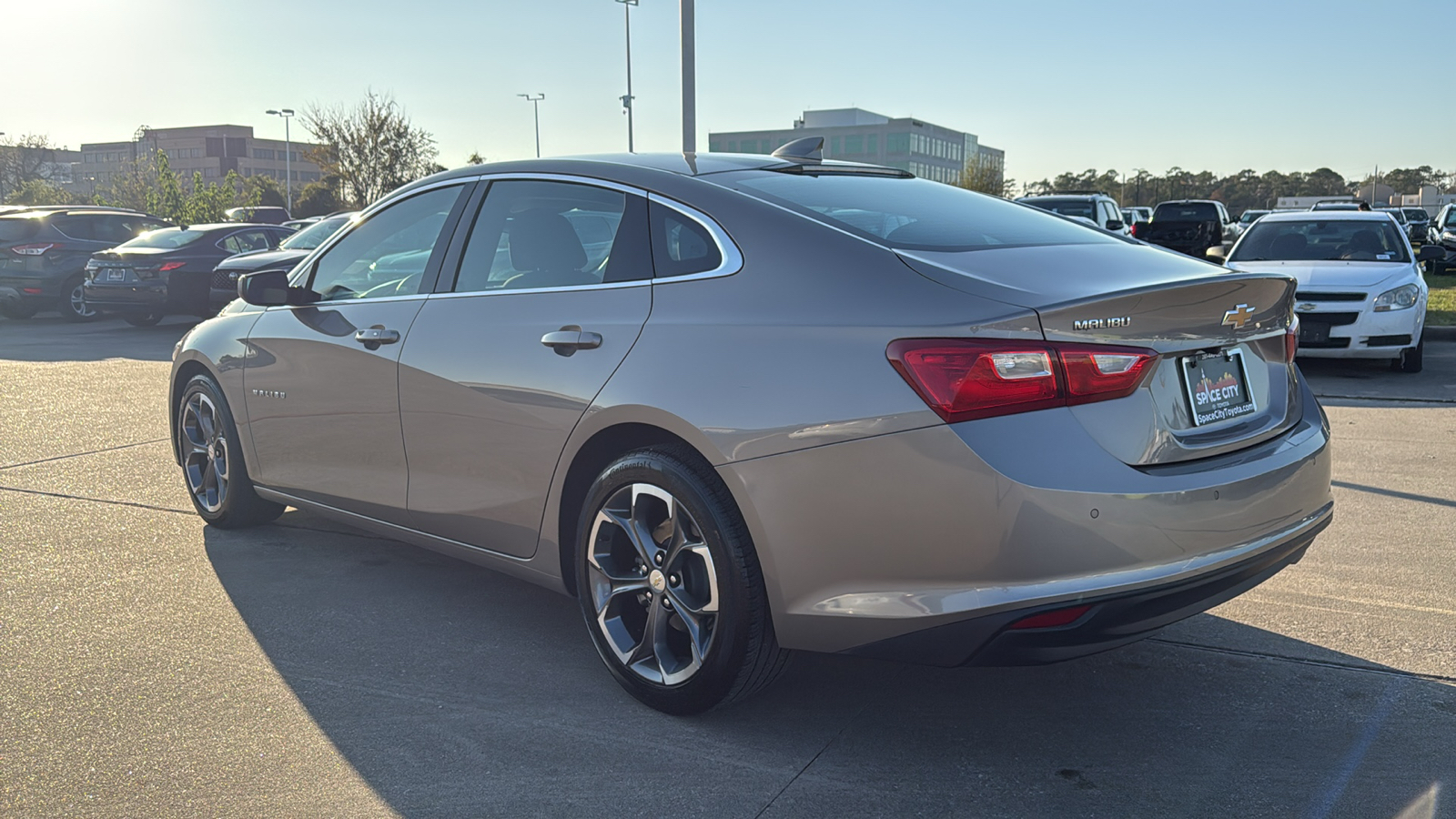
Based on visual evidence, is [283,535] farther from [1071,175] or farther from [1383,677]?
[1071,175]

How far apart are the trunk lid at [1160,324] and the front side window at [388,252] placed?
2.05 metres

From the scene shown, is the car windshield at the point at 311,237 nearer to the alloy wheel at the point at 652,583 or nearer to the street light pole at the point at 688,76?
the street light pole at the point at 688,76

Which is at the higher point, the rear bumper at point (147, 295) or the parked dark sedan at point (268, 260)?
the parked dark sedan at point (268, 260)

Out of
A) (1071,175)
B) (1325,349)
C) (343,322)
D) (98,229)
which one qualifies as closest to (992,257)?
(343,322)

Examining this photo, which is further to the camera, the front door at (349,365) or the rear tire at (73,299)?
the rear tire at (73,299)

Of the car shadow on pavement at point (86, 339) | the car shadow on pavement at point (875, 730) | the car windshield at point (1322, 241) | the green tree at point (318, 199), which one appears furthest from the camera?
the green tree at point (318, 199)

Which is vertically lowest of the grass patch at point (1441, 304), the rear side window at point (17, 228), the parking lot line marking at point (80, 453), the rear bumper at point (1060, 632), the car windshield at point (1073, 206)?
the parking lot line marking at point (80, 453)

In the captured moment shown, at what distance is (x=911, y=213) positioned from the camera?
12.0 ft

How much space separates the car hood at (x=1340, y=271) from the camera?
34.7 ft

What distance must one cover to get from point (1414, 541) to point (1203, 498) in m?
2.89

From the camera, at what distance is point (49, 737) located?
132 inches

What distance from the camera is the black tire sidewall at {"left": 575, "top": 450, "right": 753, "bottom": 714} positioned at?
10.3 feet

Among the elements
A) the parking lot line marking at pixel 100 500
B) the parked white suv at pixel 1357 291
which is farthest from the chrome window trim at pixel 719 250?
the parked white suv at pixel 1357 291

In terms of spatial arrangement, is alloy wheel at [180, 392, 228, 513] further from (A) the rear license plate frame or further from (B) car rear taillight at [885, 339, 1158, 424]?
(A) the rear license plate frame
